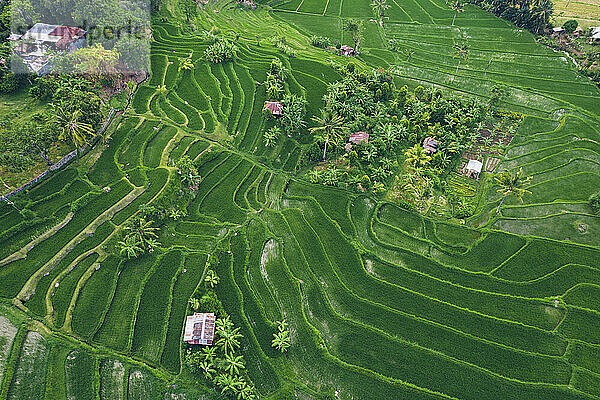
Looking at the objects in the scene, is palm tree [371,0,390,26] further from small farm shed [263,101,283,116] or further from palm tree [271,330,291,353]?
palm tree [271,330,291,353]

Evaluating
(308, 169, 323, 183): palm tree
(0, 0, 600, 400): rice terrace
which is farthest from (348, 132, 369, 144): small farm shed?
(308, 169, 323, 183): palm tree

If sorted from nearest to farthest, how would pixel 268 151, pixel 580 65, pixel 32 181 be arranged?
pixel 32 181 < pixel 268 151 < pixel 580 65

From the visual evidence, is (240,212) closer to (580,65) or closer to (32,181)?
(32,181)

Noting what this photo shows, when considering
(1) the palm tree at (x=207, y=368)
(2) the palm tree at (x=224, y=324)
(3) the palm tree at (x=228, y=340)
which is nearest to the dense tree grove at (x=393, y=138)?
(2) the palm tree at (x=224, y=324)

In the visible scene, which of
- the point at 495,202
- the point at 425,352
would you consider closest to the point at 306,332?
the point at 425,352

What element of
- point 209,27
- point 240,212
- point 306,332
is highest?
point 209,27

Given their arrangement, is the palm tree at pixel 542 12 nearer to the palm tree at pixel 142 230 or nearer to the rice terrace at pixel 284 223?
the rice terrace at pixel 284 223

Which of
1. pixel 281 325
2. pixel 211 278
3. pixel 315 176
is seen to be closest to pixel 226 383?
pixel 281 325

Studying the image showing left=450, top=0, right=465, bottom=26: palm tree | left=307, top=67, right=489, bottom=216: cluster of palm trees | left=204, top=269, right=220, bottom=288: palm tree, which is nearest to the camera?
left=204, top=269, right=220, bottom=288: palm tree
